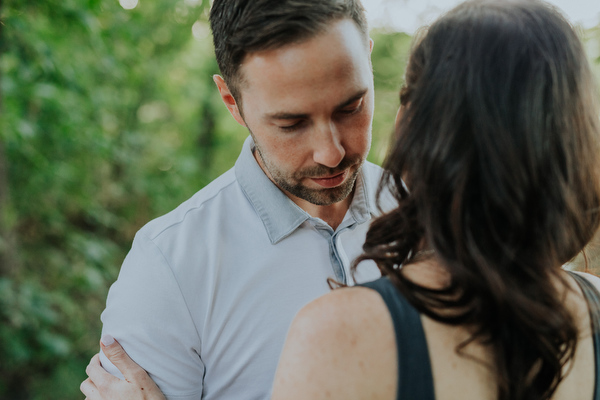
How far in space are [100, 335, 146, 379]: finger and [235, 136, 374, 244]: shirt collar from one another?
55 cm

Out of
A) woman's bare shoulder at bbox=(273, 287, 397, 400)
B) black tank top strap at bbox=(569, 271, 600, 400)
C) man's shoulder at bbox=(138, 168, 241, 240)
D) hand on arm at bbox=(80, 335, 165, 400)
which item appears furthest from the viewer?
man's shoulder at bbox=(138, 168, 241, 240)

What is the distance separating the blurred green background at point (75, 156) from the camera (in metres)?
3.16

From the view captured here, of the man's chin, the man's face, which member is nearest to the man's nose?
the man's face

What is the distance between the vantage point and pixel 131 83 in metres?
5.87

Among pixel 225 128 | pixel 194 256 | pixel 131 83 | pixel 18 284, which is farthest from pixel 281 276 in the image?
pixel 225 128

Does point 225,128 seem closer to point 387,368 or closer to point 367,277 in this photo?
point 367,277

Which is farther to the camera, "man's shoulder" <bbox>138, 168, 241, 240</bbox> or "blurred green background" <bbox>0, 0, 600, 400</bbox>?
"blurred green background" <bbox>0, 0, 600, 400</bbox>

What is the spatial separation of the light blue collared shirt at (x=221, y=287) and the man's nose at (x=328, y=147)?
8.0 inches

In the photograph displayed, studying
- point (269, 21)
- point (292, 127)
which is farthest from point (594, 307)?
point (269, 21)

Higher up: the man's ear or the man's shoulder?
the man's ear

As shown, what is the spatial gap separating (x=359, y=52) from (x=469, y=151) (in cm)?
69

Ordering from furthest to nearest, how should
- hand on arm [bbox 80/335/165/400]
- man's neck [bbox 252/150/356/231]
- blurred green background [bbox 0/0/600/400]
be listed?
blurred green background [bbox 0/0/600/400]
man's neck [bbox 252/150/356/231]
hand on arm [bbox 80/335/165/400]

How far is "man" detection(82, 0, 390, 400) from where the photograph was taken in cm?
146

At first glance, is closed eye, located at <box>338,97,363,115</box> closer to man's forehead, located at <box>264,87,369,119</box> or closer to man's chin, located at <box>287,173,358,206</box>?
man's forehead, located at <box>264,87,369,119</box>
